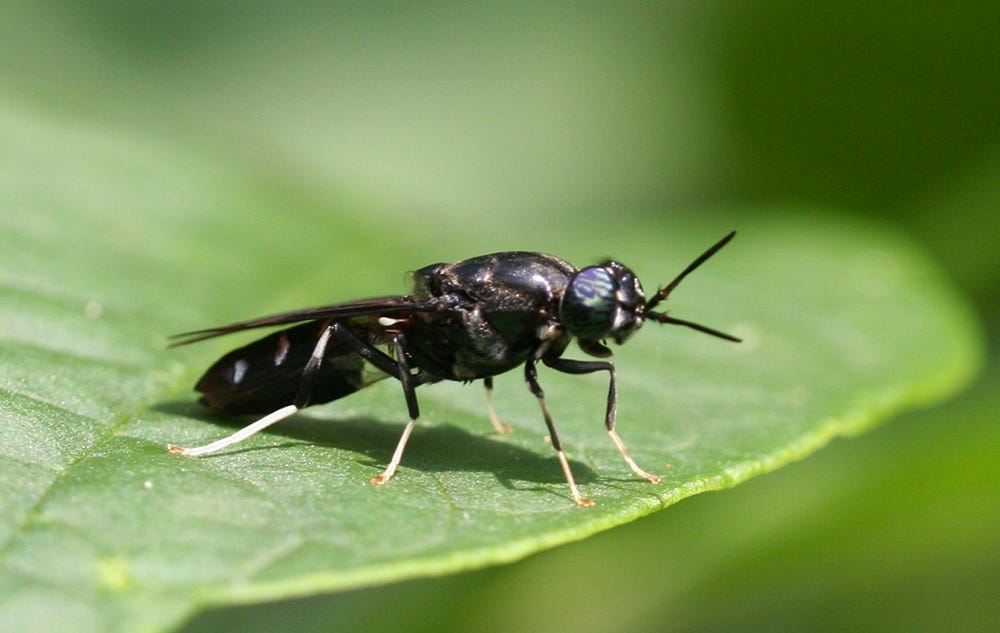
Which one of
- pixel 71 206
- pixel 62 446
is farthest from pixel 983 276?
pixel 62 446

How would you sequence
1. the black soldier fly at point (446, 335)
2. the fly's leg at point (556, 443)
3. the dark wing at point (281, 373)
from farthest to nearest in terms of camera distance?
the dark wing at point (281, 373), the black soldier fly at point (446, 335), the fly's leg at point (556, 443)

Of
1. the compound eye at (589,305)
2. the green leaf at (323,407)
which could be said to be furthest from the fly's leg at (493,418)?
the compound eye at (589,305)

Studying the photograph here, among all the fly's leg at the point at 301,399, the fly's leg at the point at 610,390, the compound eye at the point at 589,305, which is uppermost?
the compound eye at the point at 589,305

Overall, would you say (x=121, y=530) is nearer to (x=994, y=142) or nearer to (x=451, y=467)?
(x=451, y=467)

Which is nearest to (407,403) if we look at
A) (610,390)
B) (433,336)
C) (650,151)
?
(433,336)

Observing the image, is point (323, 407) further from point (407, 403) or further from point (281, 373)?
point (407, 403)

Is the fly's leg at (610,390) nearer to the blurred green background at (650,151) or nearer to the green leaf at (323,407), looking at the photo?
the green leaf at (323,407)
